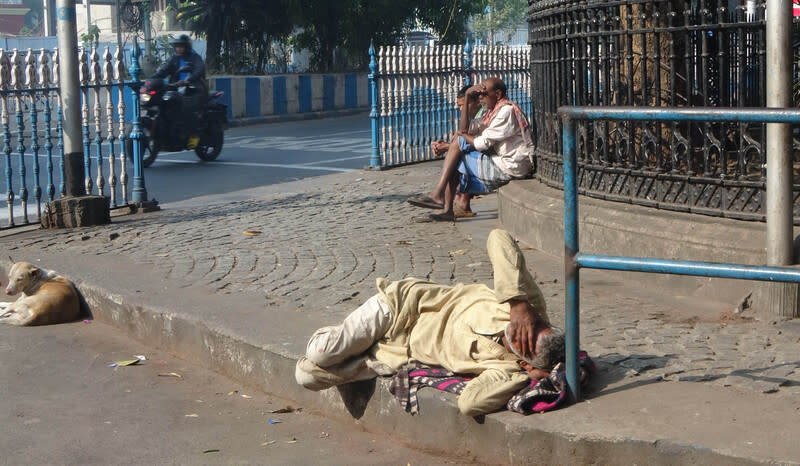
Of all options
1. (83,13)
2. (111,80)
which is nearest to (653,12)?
(111,80)

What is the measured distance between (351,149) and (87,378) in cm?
1115

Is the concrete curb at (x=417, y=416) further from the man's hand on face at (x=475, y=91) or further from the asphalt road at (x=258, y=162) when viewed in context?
the asphalt road at (x=258, y=162)

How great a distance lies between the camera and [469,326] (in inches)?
151

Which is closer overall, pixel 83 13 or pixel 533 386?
pixel 533 386

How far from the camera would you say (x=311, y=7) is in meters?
27.7

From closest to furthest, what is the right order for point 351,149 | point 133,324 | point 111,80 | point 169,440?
point 169,440 < point 133,324 < point 111,80 < point 351,149

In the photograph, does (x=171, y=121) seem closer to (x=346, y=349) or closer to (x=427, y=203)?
(x=427, y=203)

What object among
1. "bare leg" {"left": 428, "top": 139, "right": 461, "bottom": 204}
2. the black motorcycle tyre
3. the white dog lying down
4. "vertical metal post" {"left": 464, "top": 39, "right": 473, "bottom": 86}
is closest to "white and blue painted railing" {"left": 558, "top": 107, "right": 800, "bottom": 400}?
the white dog lying down

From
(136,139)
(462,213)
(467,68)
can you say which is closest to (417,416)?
(462,213)

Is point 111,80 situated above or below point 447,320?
above

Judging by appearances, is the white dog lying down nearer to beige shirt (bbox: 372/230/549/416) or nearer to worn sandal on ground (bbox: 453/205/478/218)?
beige shirt (bbox: 372/230/549/416)

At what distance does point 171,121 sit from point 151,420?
9716mm

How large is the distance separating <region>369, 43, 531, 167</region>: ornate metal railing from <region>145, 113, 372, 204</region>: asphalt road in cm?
88

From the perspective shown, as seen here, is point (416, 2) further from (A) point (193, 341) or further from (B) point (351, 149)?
(A) point (193, 341)
